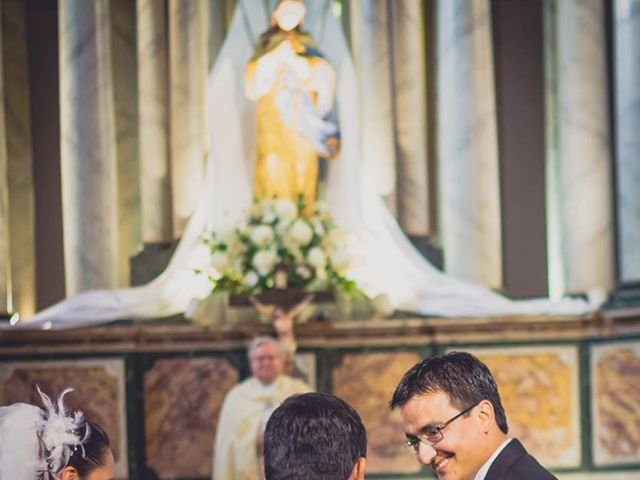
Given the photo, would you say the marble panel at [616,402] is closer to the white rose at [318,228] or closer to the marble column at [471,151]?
the marble column at [471,151]

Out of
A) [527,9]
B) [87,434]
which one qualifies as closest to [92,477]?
[87,434]

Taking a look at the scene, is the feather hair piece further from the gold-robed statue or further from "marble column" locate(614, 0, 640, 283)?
"marble column" locate(614, 0, 640, 283)

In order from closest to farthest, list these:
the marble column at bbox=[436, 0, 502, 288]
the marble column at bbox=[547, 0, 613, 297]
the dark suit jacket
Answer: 1. the dark suit jacket
2. the marble column at bbox=[547, 0, 613, 297]
3. the marble column at bbox=[436, 0, 502, 288]

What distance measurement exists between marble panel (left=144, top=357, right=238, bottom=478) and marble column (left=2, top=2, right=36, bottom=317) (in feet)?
13.0

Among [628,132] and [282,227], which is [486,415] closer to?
[282,227]

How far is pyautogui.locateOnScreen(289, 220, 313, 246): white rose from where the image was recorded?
10.6 m

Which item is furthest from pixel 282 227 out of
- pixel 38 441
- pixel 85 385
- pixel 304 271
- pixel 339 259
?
pixel 38 441

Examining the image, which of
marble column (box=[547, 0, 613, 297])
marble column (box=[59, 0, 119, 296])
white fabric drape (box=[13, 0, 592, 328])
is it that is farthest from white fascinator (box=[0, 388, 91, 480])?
marble column (box=[59, 0, 119, 296])

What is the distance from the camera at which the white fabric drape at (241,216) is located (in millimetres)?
11195

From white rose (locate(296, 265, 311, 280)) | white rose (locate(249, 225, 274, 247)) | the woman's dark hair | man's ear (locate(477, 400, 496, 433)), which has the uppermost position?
white rose (locate(249, 225, 274, 247))

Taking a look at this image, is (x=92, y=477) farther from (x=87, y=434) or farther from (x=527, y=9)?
(x=527, y=9)

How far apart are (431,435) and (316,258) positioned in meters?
A: 6.53

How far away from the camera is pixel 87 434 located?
4.13 metres

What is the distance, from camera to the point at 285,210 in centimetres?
1079
